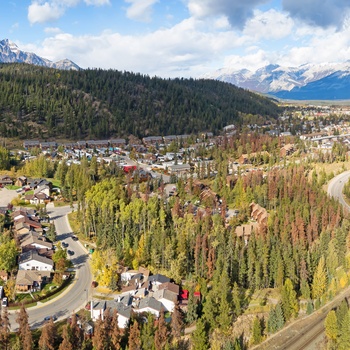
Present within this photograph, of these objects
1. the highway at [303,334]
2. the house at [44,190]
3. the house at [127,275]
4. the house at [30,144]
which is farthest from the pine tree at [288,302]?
the house at [30,144]

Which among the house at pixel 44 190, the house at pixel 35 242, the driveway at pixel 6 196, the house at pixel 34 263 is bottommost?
the house at pixel 34 263

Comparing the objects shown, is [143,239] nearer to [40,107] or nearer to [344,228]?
[344,228]

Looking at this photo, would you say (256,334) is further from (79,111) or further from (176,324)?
(79,111)

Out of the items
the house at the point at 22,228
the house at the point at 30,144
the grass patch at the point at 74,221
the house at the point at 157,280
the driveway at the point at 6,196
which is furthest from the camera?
the house at the point at 30,144

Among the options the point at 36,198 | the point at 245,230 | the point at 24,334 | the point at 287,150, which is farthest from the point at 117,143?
the point at 24,334

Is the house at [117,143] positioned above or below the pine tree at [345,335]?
above

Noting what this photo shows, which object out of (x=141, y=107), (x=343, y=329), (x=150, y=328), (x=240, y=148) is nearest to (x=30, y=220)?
(x=150, y=328)

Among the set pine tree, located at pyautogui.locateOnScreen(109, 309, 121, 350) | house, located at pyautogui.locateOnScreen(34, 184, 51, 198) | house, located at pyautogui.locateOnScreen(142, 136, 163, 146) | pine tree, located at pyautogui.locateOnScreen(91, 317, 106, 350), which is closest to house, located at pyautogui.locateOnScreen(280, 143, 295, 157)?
house, located at pyautogui.locateOnScreen(142, 136, 163, 146)

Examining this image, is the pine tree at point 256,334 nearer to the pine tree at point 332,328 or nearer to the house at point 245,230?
the pine tree at point 332,328
